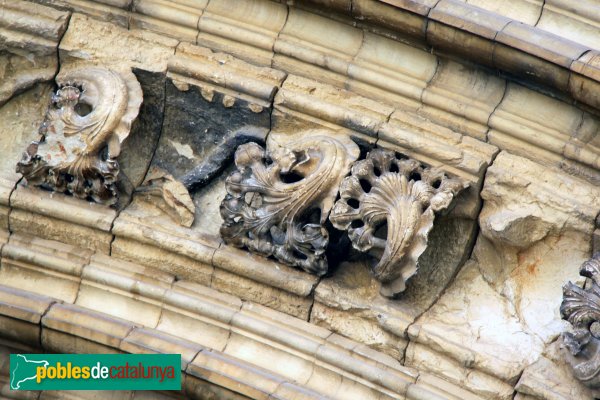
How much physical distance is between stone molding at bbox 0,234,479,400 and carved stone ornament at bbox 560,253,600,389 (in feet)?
1.32

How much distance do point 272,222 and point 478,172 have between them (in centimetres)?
71

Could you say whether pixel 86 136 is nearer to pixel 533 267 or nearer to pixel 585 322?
pixel 533 267

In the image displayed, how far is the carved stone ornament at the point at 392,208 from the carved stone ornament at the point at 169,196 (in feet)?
1.97

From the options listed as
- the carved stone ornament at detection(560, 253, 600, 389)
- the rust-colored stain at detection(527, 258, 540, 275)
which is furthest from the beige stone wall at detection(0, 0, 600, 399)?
the carved stone ornament at detection(560, 253, 600, 389)

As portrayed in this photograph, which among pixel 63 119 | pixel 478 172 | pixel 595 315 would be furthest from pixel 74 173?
pixel 595 315

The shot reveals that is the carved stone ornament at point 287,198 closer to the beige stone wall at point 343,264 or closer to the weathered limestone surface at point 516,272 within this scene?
the beige stone wall at point 343,264

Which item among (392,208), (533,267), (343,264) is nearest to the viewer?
(392,208)

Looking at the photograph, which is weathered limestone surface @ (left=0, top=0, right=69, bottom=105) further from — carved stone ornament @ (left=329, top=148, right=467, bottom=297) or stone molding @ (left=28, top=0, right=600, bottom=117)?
carved stone ornament @ (left=329, top=148, right=467, bottom=297)

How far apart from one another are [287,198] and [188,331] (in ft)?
1.95

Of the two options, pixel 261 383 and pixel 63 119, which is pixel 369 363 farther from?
pixel 63 119

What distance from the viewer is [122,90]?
611 cm

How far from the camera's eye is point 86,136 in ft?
19.9

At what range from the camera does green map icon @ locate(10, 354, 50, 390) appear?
6.09 m

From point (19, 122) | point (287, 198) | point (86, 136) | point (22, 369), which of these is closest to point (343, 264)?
point (287, 198)
